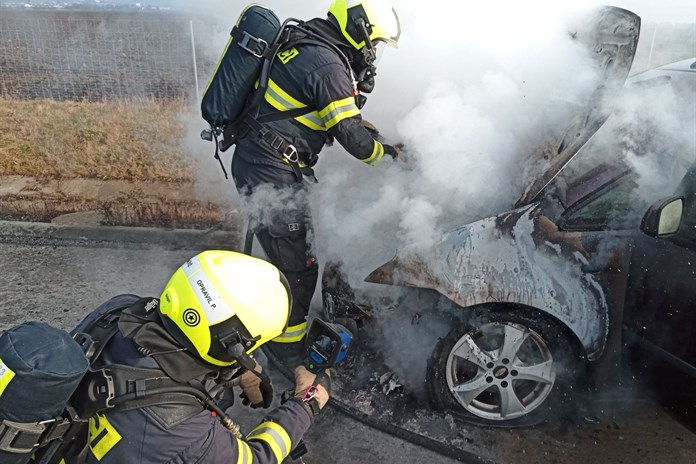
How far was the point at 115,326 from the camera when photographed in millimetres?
1952

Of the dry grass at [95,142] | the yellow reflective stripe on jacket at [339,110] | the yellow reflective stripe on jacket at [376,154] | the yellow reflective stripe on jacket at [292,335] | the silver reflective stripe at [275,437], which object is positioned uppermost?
the yellow reflective stripe on jacket at [339,110]

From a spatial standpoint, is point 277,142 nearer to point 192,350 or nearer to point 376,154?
point 376,154

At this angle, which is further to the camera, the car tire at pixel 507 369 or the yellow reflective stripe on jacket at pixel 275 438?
the car tire at pixel 507 369

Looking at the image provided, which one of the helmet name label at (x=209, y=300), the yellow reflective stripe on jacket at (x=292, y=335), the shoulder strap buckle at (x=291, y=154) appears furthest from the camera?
the yellow reflective stripe on jacket at (x=292, y=335)

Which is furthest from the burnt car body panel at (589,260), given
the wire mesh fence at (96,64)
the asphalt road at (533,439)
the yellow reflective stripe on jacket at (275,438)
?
the wire mesh fence at (96,64)

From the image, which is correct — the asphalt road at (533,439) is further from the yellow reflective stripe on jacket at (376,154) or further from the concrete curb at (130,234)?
the concrete curb at (130,234)

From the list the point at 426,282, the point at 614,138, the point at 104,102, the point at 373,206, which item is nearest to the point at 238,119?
the point at 373,206

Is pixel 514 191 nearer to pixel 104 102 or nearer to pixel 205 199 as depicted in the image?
pixel 205 199

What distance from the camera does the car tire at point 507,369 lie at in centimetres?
304

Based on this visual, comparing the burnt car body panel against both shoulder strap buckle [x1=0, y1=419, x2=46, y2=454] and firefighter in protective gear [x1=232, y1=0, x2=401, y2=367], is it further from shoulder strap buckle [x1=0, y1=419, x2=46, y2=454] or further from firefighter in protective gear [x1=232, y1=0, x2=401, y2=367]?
shoulder strap buckle [x1=0, y1=419, x2=46, y2=454]

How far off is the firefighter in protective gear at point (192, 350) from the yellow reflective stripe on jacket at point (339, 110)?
156 cm

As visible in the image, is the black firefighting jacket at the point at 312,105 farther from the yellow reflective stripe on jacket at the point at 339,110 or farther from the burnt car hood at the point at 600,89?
the burnt car hood at the point at 600,89

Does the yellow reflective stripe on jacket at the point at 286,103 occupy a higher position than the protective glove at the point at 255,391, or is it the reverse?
the yellow reflective stripe on jacket at the point at 286,103

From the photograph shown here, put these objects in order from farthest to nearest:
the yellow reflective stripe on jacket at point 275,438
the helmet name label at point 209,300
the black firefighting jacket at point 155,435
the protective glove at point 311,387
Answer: the protective glove at point 311,387 < the yellow reflective stripe on jacket at point 275,438 < the helmet name label at point 209,300 < the black firefighting jacket at point 155,435
